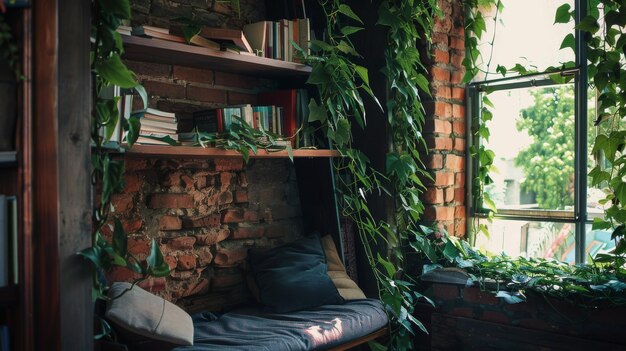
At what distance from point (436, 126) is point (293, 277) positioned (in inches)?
44.0

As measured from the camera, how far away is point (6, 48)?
53.1 inches

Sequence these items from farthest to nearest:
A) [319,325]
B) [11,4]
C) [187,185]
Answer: [187,185] → [319,325] → [11,4]

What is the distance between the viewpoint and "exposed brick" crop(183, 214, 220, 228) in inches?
99.3

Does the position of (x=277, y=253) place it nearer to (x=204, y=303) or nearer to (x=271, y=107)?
(x=204, y=303)

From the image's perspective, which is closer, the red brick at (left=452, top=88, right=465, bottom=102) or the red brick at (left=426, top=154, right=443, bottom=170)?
the red brick at (left=426, top=154, right=443, bottom=170)

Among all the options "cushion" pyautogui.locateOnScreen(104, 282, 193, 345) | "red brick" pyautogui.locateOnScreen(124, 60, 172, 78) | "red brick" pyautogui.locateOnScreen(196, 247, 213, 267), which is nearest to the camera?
"cushion" pyautogui.locateOnScreen(104, 282, 193, 345)

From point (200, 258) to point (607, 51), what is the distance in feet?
6.64

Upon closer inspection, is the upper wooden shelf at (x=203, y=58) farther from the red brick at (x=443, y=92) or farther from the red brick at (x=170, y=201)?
the red brick at (x=443, y=92)

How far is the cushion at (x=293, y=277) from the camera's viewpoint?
2.46m

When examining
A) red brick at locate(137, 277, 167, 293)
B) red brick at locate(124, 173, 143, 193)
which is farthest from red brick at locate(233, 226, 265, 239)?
red brick at locate(124, 173, 143, 193)

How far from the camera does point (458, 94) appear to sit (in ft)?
10.2

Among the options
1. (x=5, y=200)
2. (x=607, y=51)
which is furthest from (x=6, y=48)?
(x=607, y=51)

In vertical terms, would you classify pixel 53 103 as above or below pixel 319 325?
above

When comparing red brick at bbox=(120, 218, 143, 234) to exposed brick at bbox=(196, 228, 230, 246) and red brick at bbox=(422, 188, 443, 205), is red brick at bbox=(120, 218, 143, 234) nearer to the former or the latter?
exposed brick at bbox=(196, 228, 230, 246)
